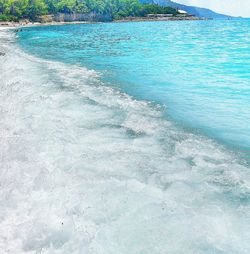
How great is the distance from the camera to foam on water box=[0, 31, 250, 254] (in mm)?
4719

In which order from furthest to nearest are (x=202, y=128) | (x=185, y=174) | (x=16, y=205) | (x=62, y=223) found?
(x=202, y=128) → (x=185, y=174) → (x=16, y=205) → (x=62, y=223)

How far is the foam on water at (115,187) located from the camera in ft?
15.5

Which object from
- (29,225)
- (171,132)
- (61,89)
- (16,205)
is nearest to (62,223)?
(29,225)

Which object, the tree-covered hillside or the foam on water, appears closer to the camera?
the foam on water

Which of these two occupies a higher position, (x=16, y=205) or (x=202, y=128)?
(x=16, y=205)

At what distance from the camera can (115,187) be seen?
6059mm

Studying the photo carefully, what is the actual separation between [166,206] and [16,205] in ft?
7.83

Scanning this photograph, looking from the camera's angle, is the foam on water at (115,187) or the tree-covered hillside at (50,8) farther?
the tree-covered hillside at (50,8)

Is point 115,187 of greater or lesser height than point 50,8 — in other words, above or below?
above

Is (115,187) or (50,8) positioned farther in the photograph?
(50,8)

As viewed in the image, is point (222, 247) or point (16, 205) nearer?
point (222, 247)

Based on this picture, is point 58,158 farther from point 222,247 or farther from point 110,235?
point 222,247

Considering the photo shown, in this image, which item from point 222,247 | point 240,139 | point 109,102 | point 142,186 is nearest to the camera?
point 222,247

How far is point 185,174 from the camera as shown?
657cm
